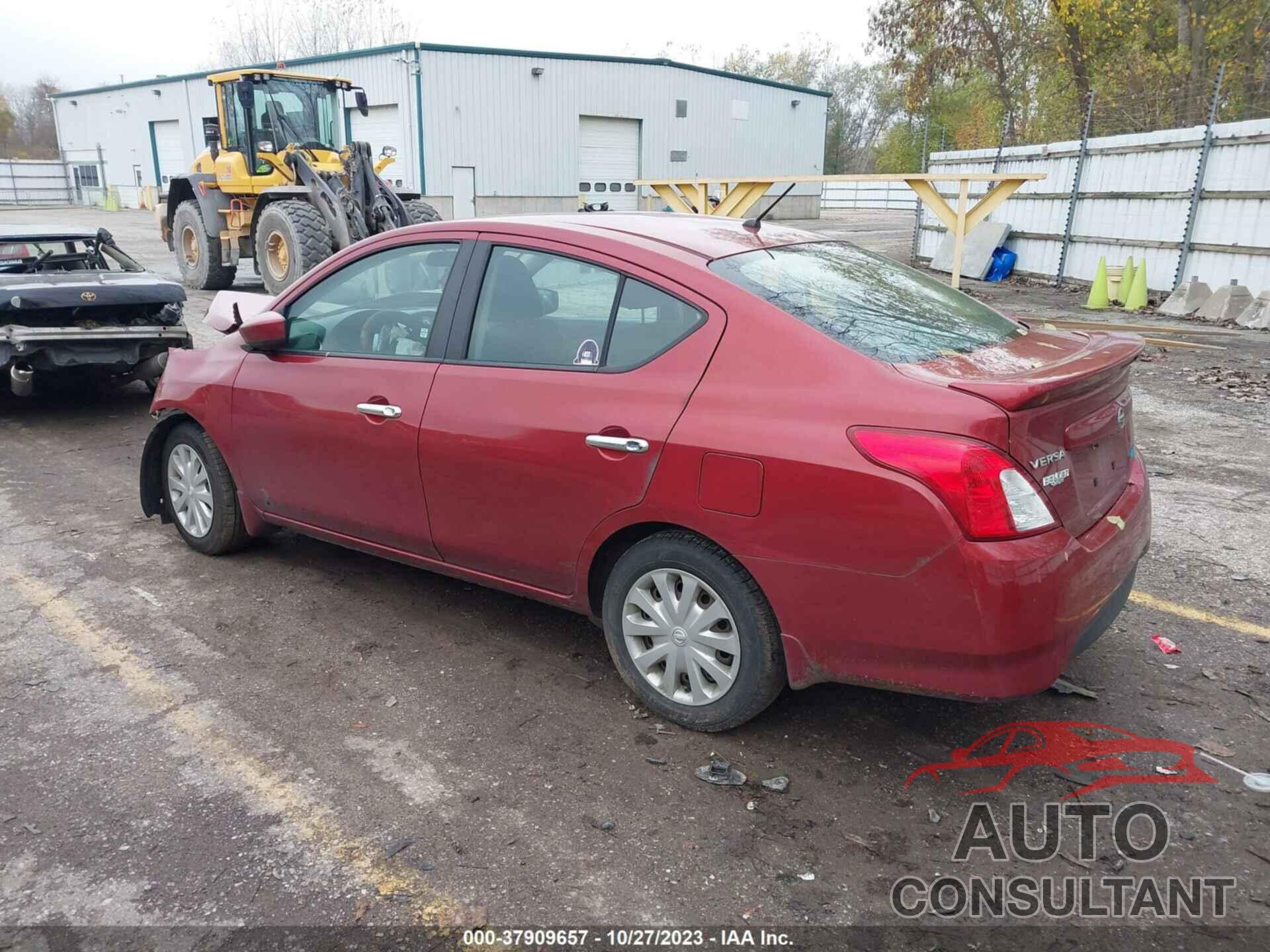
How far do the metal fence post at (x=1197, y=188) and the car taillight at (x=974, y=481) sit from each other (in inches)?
495

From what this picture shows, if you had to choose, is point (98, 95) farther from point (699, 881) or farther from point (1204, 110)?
point (699, 881)

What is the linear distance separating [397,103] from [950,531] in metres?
28.4

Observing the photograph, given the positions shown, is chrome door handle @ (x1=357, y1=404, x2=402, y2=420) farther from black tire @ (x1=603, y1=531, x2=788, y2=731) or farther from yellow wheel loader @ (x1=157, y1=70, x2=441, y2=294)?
yellow wheel loader @ (x1=157, y1=70, x2=441, y2=294)

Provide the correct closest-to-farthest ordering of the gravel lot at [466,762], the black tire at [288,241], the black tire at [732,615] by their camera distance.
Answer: the gravel lot at [466,762] < the black tire at [732,615] < the black tire at [288,241]

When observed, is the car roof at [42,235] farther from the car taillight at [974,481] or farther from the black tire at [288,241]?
the car taillight at [974,481]

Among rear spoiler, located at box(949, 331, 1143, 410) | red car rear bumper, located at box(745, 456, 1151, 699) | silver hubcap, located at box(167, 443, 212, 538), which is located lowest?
silver hubcap, located at box(167, 443, 212, 538)

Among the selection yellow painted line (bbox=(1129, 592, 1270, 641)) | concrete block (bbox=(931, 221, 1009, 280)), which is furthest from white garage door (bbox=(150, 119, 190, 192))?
yellow painted line (bbox=(1129, 592, 1270, 641))

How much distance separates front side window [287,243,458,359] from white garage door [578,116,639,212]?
26961mm

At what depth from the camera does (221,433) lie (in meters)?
4.54

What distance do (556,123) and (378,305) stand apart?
88.8 ft

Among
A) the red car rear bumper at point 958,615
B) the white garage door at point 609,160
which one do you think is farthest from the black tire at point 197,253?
the white garage door at point 609,160

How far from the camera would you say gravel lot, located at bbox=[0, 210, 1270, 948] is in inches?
101

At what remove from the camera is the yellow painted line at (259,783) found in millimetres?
2574

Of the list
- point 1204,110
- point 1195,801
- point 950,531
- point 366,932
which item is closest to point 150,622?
point 366,932
